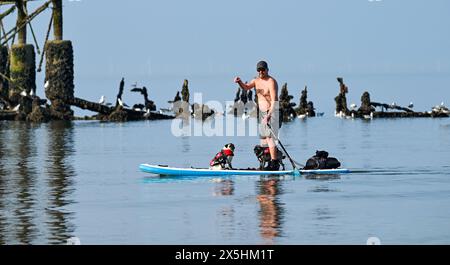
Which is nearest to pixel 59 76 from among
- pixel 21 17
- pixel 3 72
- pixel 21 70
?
pixel 21 70

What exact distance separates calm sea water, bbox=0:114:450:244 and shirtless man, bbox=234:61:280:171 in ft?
Result: 2.78

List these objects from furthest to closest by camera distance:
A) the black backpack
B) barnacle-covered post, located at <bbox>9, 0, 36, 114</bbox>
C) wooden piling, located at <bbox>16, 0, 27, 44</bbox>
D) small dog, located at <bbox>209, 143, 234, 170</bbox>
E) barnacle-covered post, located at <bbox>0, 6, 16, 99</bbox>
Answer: barnacle-covered post, located at <bbox>0, 6, 16, 99</bbox> < barnacle-covered post, located at <bbox>9, 0, 36, 114</bbox> < wooden piling, located at <bbox>16, 0, 27, 44</bbox> < the black backpack < small dog, located at <bbox>209, 143, 234, 170</bbox>

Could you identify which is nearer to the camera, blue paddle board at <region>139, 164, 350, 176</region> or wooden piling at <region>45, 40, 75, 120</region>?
blue paddle board at <region>139, 164, 350, 176</region>

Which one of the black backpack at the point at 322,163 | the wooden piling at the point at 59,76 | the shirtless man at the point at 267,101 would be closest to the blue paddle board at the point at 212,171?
the black backpack at the point at 322,163

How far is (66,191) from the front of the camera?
36750 millimetres

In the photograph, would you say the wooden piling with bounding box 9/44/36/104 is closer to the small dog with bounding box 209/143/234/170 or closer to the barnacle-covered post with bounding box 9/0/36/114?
the barnacle-covered post with bounding box 9/0/36/114

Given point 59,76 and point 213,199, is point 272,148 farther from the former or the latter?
point 59,76

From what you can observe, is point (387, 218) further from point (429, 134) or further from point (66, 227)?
point (429, 134)

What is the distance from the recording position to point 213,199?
3378 centimetres

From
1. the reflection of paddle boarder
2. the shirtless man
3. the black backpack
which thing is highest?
the shirtless man

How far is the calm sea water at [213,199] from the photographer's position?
2723cm

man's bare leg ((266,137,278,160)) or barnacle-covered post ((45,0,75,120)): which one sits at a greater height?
barnacle-covered post ((45,0,75,120))

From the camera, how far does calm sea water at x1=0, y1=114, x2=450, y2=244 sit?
27.2 metres

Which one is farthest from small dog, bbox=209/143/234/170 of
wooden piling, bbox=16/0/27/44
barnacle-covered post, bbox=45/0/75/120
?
barnacle-covered post, bbox=45/0/75/120
